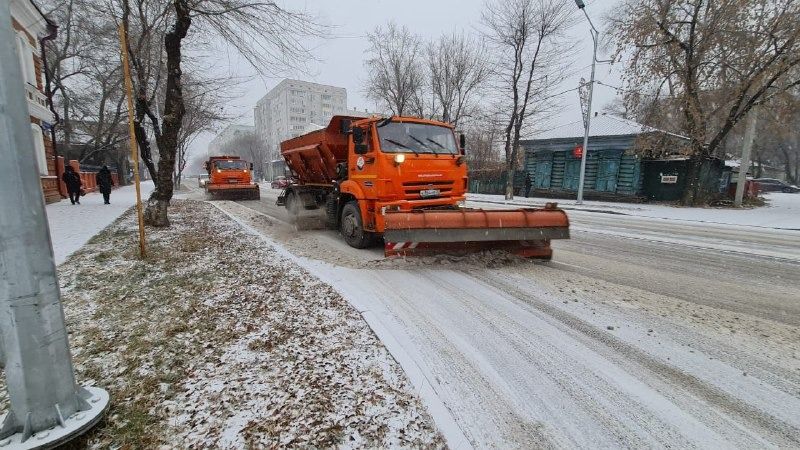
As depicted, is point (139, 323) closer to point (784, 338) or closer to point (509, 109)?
point (784, 338)

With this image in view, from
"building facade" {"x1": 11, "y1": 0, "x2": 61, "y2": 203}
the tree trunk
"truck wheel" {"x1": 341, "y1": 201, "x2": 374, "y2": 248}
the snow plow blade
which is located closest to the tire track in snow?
the snow plow blade

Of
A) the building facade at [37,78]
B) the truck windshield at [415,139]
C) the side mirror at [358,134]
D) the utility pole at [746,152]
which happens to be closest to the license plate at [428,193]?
the truck windshield at [415,139]

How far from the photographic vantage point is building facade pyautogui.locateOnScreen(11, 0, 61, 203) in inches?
563

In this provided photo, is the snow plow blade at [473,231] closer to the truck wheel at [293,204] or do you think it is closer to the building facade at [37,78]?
the truck wheel at [293,204]

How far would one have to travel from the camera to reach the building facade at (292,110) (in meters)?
84.0

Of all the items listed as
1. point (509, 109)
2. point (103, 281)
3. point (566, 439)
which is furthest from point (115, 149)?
point (566, 439)

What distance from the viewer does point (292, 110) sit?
85375mm

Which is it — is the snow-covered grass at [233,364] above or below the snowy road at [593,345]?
above

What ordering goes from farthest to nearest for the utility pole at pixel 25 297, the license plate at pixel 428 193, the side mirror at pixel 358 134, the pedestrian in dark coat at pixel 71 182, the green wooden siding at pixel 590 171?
the green wooden siding at pixel 590 171, the pedestrian in dark coat at pixel 71 182, the side mirror at pixel 358 134, the license plate at pixel 428 193, the utility pole at pixel 25 297

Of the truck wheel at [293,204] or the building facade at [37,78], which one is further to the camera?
the building facade at [37,78]

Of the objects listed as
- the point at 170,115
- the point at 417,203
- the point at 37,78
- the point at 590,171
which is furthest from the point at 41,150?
the point at 590,171

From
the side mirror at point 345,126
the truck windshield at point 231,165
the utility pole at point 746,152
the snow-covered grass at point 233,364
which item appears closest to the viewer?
Answer: the snow-covered grass at point 233,364

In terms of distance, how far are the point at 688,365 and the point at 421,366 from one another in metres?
2.20

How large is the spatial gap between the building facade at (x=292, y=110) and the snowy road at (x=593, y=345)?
80150 millimetres
